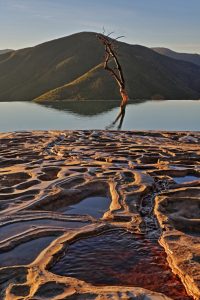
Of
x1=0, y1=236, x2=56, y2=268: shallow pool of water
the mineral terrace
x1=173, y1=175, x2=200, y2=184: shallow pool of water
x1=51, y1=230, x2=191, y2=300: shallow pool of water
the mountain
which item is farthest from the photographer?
the mountain

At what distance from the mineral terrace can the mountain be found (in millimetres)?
55984

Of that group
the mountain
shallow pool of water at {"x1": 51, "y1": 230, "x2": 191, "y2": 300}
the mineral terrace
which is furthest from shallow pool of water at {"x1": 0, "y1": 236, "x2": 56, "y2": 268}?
the mountain

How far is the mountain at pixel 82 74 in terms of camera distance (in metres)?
77.0

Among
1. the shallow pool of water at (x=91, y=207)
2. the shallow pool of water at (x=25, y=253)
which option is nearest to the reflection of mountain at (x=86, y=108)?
the shallow pool of water at (x=91, y=207)

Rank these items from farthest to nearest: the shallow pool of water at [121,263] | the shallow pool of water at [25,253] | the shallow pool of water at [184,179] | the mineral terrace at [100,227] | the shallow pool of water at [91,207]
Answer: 1. the shallow pool of water at [184,179]
2. the shallow pool of water at [91,207]
3. the shallow pool of water at [25,253]
4. the shallow pool of water at [121,263]
5. the mineral terrace at [100,227]

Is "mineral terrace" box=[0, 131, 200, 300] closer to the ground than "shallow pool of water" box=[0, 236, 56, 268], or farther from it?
farther from it

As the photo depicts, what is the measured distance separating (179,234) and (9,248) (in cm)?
265

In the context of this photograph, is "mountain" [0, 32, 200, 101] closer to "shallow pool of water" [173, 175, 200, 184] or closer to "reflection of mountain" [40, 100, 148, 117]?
"reflection of mountain" [40, 100, 148, 117]

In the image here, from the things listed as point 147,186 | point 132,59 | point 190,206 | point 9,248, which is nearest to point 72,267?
point 9,248

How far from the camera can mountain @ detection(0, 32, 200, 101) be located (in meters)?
77.0

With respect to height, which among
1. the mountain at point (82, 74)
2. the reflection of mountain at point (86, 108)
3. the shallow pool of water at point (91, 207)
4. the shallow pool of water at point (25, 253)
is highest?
the mountain at point (82, 74)

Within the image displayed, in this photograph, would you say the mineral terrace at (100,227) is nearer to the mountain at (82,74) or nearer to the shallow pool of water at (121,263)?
the shallow pool of water at (121,263)

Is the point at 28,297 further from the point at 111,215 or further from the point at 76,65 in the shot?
the point at 76,65

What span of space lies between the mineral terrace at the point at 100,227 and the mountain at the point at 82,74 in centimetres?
5598
